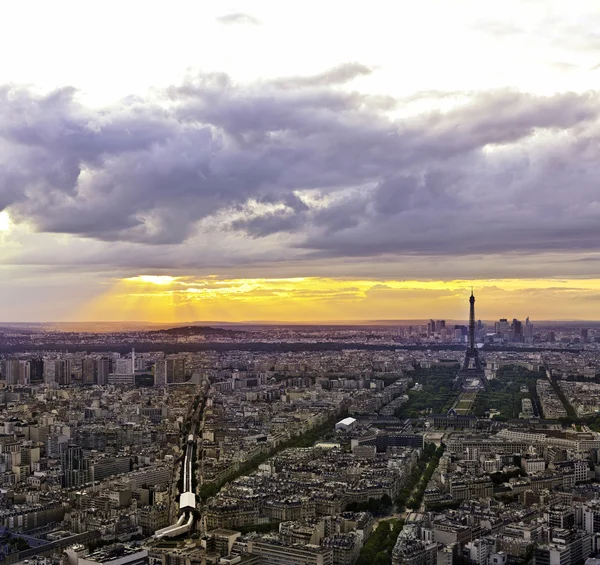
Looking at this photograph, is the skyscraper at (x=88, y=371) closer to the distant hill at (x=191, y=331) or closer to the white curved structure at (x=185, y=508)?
the distant hill at (x=191, y=331)

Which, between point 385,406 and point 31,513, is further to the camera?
point 385,406

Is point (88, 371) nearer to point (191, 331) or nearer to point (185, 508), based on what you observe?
point (191, 331)

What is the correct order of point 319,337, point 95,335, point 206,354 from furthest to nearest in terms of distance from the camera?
1. point 319,337
2. point 95,335
3. point 206,354

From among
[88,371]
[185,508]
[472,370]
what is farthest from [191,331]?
[185,508]

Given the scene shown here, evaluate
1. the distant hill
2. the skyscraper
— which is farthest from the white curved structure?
the skyscraper

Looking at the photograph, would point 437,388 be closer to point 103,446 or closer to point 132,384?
point 132,384

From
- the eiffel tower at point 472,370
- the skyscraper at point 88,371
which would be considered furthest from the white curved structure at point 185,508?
the eiffel tower at point 472,370

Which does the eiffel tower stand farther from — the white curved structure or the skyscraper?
the white curved structure

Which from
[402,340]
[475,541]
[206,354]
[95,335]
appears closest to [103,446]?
[475,541]

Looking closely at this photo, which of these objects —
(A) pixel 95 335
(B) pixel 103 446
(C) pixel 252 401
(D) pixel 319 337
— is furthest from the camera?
(D) pixel 319 337
